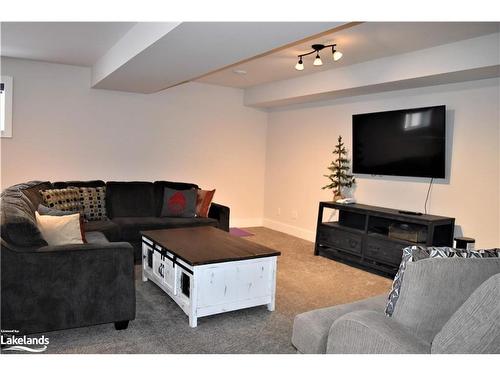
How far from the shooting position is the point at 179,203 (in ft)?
16.5

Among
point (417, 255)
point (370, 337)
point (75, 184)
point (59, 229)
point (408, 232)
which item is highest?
point (75, 184)

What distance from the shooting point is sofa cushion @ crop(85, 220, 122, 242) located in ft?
13.6

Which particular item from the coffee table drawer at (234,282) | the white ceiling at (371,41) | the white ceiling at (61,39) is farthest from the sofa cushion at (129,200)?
the coffee table drawer at (234,282)

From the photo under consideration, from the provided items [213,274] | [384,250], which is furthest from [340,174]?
[213,274]

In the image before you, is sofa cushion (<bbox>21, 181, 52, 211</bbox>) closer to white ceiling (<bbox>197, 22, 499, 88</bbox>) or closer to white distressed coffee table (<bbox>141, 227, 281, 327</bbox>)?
white distressed coffee table (<bbox>141, 227, 281, 327</bbox>)

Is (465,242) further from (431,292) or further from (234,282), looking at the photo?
(431,292)

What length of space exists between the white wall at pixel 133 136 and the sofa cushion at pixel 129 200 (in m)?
0.73

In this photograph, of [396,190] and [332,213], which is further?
[332,213]

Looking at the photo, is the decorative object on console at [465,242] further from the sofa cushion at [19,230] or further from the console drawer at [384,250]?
the sofa cushion at [19,230]

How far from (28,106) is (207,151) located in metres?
2.56

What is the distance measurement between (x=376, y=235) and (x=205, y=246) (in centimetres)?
212

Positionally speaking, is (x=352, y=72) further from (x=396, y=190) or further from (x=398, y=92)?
(x=396, y=190)

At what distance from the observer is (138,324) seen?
284 cm

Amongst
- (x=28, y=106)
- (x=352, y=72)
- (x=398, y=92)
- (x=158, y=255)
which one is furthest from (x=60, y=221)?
(x=398, y=92)
